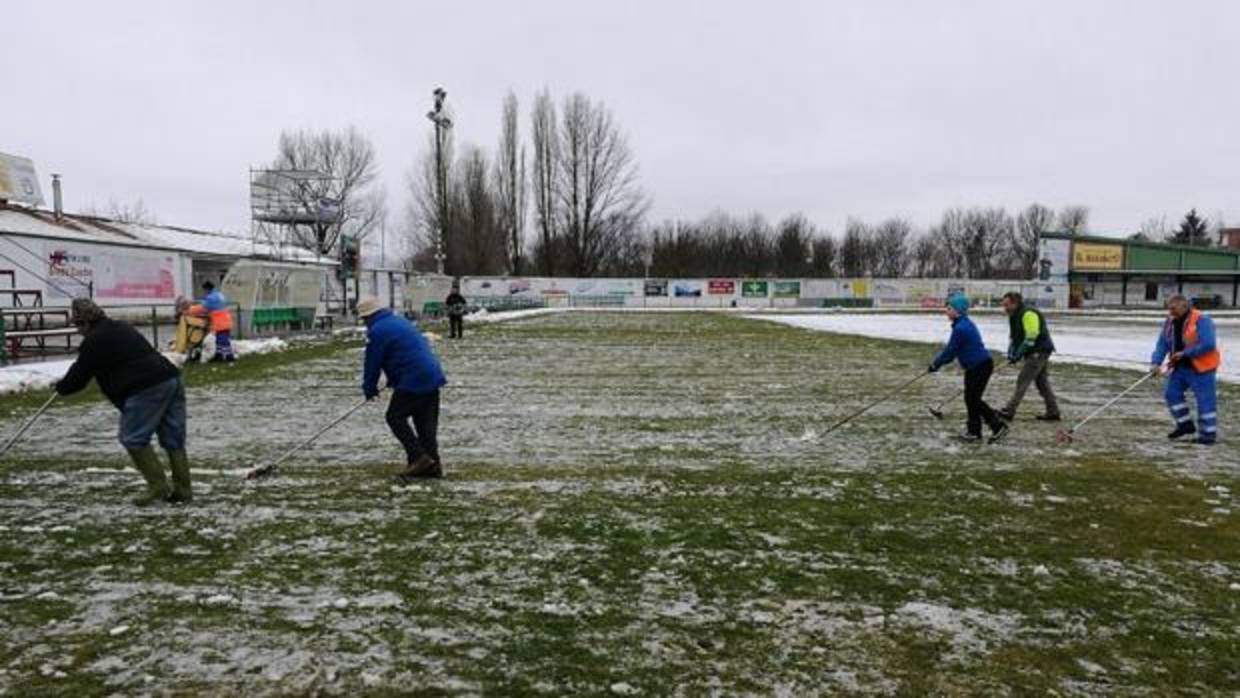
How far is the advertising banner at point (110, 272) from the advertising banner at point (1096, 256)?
69.3 metres

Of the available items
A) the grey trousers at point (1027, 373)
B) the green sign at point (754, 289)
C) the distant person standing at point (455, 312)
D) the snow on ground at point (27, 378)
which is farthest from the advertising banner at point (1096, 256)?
the snow on ground at point (27, 378)

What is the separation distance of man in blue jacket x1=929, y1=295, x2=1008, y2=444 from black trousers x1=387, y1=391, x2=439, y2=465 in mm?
5749

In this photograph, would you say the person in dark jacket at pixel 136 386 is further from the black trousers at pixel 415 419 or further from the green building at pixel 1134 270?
the green building at pixel 1134 270

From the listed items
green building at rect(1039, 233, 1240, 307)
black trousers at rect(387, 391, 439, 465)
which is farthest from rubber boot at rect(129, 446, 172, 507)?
green building at rect(1039, 233, 1240, 307)

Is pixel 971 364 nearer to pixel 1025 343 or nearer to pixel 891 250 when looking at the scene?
pixel 1025 343

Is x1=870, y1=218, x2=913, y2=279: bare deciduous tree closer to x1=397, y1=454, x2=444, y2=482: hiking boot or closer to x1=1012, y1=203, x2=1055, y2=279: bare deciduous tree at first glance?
x1=1012, y1=203, x2=1055, y2=279: bare deciduous tree

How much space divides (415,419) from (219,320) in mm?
12568

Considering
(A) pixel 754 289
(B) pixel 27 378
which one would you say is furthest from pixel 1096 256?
(B) pixel 27 378

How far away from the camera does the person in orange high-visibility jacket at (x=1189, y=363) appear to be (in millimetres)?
9688

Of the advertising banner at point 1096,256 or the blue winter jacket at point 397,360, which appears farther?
the advertising banner at point 1096,256

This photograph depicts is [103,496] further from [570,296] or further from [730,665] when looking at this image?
[570,296]

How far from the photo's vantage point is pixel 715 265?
94875 mm

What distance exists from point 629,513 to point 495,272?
231 ft

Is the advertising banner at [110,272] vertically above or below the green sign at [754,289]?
above
